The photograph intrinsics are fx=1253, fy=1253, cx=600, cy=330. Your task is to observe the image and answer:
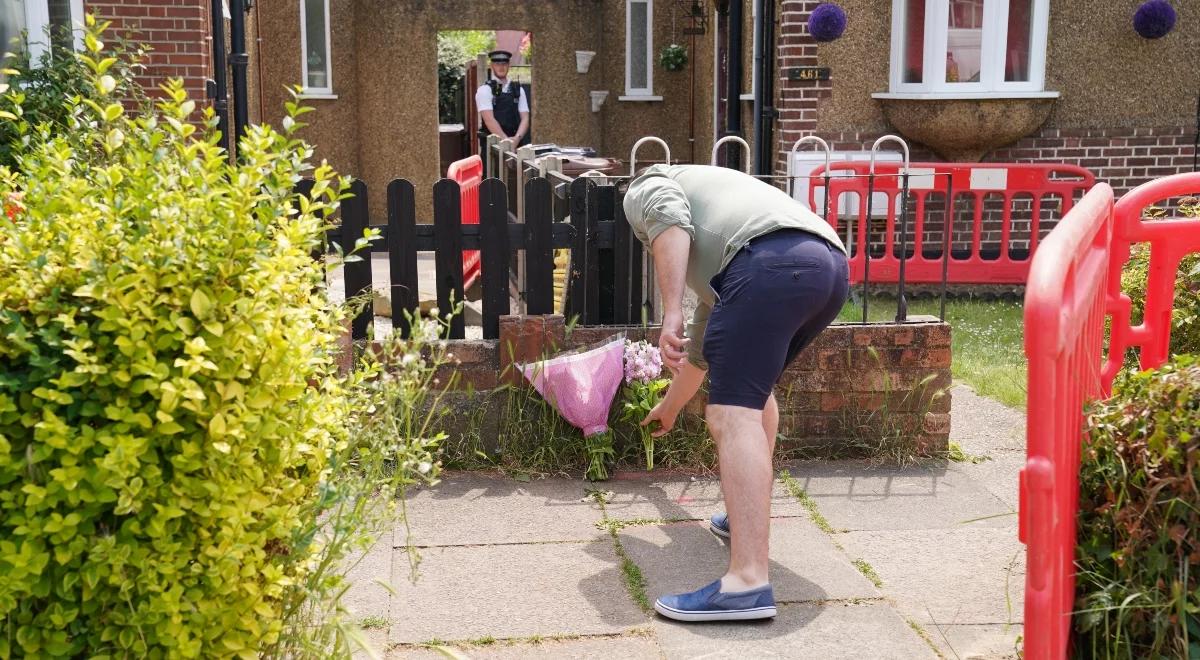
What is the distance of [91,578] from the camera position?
92.9 inches

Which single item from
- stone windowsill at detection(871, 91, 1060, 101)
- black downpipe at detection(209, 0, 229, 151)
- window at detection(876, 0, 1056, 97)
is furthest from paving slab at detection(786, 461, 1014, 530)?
window at detection(876, 0, 1056, 97)

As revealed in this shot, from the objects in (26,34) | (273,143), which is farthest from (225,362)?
(26,34)

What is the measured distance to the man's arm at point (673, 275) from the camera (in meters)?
3.81

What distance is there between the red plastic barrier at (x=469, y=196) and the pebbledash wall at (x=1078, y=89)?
278cm

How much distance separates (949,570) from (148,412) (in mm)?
2695

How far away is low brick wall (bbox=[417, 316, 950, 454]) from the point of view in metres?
5.31

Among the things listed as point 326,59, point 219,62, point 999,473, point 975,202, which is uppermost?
point 326,59

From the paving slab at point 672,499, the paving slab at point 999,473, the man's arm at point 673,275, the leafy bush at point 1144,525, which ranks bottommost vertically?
the paving slab at point 999,473

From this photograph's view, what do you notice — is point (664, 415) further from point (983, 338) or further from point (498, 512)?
point (983, 338)

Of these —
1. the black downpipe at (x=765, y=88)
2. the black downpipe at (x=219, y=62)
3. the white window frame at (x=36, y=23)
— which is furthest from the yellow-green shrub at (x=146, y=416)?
the black downpipe at (x=765, y=88)

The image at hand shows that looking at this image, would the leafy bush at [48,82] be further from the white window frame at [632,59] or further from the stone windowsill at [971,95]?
→ the white window frame at [632,59]

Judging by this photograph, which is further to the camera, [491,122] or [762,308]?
[491,122]

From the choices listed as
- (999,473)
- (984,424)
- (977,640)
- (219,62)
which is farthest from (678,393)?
(219,62)

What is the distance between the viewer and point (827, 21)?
1052cm
